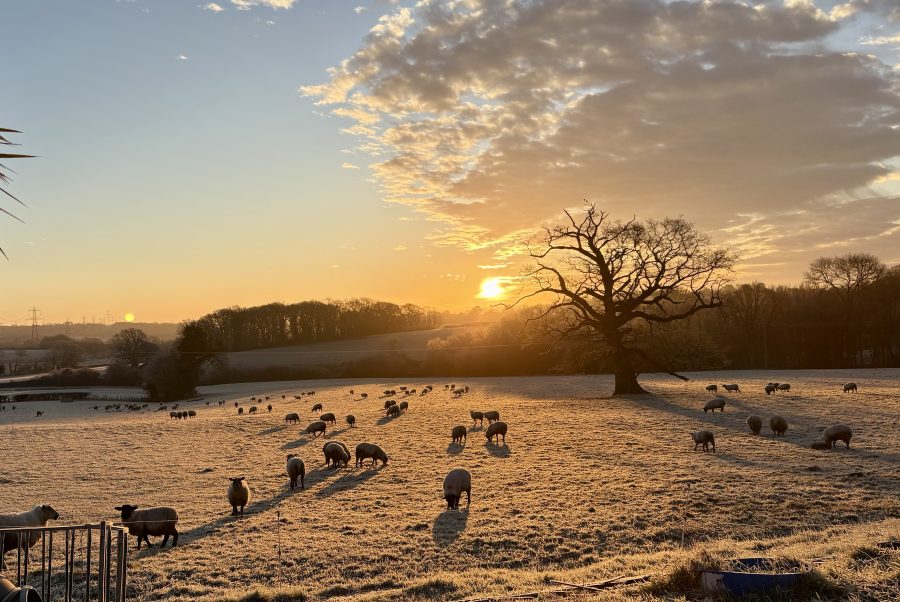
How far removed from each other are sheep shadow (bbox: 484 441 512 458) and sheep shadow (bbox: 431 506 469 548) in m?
8.66

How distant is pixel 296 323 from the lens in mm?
139625

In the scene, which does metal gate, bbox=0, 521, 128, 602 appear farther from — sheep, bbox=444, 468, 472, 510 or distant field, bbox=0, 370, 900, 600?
sheep, bbox=444, 468, 472, 510

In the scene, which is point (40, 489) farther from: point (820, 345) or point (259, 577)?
point (820, 345)

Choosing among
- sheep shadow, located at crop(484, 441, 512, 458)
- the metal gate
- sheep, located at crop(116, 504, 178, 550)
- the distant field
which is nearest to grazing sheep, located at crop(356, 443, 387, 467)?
the distant field

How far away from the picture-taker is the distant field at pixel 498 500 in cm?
1132

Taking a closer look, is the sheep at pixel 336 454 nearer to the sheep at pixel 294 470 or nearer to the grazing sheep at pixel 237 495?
the sheep at pixel 294 470

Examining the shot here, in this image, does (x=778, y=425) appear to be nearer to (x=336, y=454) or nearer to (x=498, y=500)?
(x=498, y=500)

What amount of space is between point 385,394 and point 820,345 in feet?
217

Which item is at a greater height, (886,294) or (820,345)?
(886,294)

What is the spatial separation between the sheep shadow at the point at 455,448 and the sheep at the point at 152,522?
13.1 meters

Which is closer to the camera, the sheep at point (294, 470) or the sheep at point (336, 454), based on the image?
the sheep at point (294, 470)

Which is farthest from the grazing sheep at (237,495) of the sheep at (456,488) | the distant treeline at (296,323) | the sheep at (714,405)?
the distant treeline at (296,323)

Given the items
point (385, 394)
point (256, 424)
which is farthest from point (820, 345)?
point (256, 424)

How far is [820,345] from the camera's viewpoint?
85.3 metres
